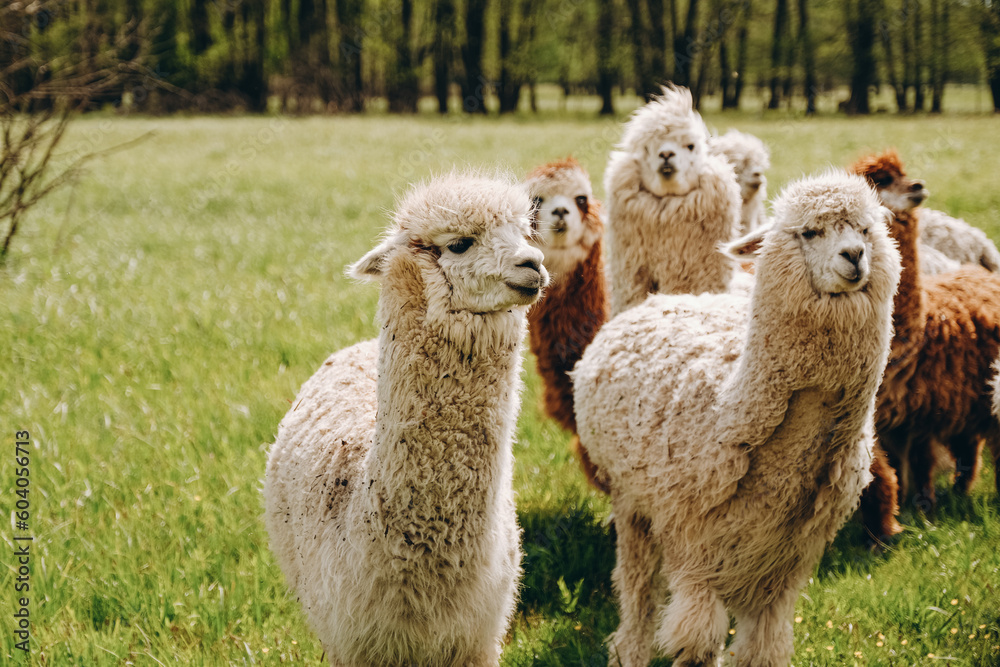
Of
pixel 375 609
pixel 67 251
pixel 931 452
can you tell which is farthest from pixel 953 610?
pixel 67 251

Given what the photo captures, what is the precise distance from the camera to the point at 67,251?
10.2 m

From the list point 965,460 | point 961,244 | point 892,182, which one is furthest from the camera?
point 961,244

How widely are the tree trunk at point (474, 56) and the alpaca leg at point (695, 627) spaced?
121 feet

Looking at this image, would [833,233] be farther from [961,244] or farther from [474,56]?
[474,56]

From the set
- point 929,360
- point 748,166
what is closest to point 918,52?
point 748,166

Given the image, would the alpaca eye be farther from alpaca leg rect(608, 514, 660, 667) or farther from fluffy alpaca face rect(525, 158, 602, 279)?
fluffy alpaca face rect(525, 158, 602, 279)

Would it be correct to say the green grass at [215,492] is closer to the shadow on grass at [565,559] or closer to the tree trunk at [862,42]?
the shadow on grass at [565,559]

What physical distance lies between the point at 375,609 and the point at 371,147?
2146cm

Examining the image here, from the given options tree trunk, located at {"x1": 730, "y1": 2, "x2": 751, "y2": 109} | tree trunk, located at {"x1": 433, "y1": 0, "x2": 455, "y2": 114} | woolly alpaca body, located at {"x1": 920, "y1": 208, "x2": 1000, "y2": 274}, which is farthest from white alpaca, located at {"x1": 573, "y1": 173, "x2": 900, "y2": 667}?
tree trunk, located at {"x1": 433, "y1": 0, "x2": 455, "y2": 114}

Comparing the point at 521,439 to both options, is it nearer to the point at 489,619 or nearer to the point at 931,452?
the point at 931,452

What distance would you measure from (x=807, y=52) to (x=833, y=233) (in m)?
23.9

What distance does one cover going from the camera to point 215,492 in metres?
4.54

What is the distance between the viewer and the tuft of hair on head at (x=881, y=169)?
13.5 ft

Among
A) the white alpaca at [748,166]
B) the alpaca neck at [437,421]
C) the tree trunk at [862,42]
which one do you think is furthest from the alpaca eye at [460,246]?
the tree trunk at [862,42]
